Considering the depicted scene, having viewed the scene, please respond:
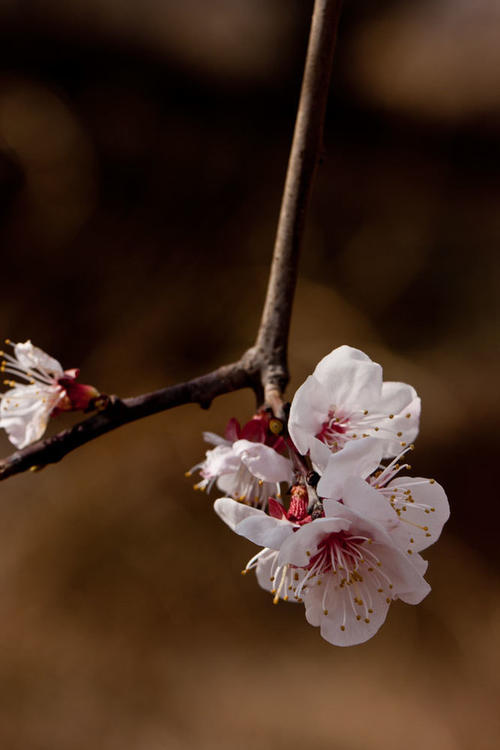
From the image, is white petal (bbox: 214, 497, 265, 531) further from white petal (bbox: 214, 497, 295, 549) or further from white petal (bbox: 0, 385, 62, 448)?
white petal (bbox: 0, 385, 62, 448)

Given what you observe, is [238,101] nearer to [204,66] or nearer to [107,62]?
[204,66]

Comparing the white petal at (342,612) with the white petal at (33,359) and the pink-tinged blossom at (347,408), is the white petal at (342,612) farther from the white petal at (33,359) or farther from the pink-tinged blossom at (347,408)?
the white petal at (33,359)

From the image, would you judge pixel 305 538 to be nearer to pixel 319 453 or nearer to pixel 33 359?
pixel 319 453

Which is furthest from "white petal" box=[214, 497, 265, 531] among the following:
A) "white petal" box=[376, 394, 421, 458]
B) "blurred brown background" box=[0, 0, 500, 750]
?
"blurred brown background" box=[0, 0, 500, 750]

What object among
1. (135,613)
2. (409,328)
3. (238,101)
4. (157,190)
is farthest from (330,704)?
(238,101)

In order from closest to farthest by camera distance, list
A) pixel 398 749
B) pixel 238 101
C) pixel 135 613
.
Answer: pixel 398 749
pixel 135 613
pixel 238 101

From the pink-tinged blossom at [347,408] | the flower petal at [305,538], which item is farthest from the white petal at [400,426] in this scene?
the flower petal at [305,538]

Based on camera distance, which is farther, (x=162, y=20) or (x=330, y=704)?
(x=162, y=20)
